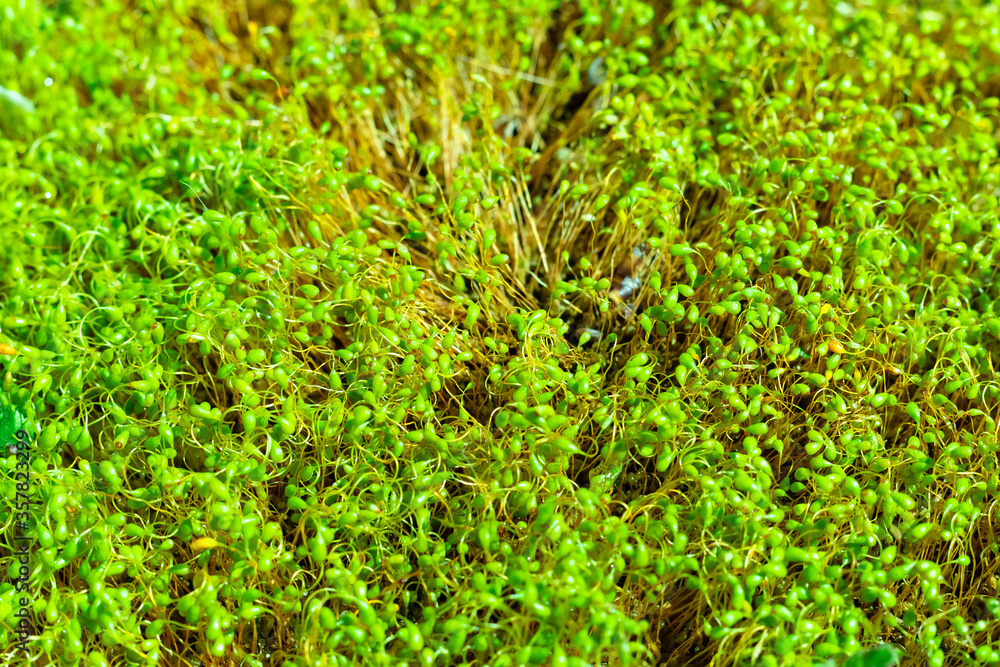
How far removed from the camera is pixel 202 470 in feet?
4.81

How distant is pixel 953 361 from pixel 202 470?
143 centimetres

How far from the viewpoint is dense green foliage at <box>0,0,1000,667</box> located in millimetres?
1215

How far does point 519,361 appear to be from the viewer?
1.36 metres

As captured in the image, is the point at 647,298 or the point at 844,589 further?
the point at 647,298

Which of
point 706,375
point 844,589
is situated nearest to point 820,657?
point 844,589

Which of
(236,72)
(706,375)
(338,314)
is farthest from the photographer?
(236,72)

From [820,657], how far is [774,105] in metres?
1.09

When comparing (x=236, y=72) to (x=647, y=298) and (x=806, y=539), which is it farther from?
(x=806, y=539)

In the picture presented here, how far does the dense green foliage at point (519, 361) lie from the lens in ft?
3.99

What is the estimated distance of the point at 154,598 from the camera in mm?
1218

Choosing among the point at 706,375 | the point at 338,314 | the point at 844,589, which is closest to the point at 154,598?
the point at 338,314

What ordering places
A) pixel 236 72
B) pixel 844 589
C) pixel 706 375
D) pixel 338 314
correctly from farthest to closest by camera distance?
1. pixel 236 72
2. pixel 338 314
3. pixel 706 375
4. pixel 844 589

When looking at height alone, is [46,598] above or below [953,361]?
below

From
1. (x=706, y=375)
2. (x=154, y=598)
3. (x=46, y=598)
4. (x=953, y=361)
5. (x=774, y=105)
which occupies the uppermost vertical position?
(x=774, y=105)
